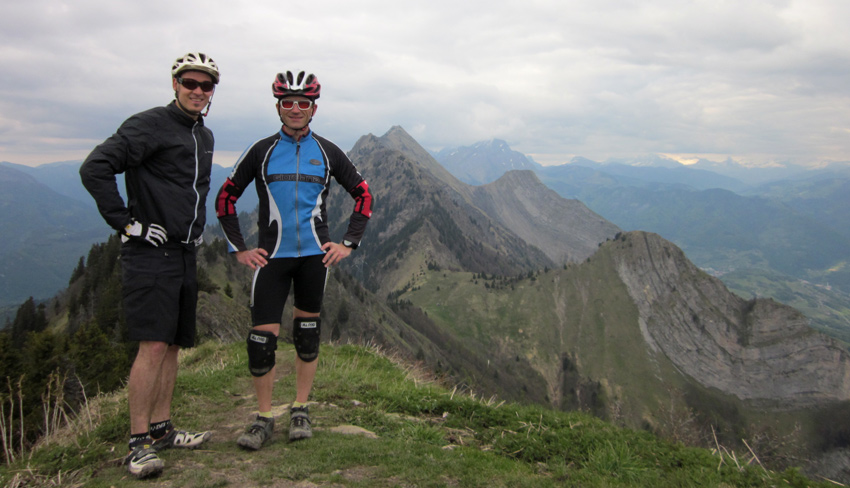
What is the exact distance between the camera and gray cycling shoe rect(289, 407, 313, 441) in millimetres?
5434

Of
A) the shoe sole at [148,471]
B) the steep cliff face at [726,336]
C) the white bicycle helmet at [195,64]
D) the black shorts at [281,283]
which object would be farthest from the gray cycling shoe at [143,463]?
the steep cliff face at [726,336]

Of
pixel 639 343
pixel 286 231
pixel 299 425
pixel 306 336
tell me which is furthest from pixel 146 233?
pixel 639 343

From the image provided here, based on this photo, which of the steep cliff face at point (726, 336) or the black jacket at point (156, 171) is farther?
the steep cliff face at point (726, 336)

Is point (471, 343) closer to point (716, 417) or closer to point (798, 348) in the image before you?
point (716, 417)

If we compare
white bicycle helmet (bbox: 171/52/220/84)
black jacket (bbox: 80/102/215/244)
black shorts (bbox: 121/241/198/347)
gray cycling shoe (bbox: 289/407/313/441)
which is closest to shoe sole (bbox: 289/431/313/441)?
gray cycling shoe (bbox: 289/407/313/441)

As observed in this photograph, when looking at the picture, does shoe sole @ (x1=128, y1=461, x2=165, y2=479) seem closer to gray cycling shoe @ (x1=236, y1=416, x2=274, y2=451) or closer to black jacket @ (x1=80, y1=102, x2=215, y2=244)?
gray cycling shoe @ (x1=236, y1=416, x2=274, y2=451)

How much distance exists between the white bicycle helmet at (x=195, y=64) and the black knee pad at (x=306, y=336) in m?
3.31

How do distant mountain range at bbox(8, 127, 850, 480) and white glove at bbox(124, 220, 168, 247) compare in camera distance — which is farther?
distant mountain range at bbox(8, 127, 850, 480)

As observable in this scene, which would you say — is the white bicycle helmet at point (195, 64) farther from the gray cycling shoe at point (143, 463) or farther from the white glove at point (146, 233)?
the gray cycling shoe at point (143, 463)

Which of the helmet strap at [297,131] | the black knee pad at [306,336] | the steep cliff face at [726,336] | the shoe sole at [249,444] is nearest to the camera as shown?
the shoe sole at [249,444]

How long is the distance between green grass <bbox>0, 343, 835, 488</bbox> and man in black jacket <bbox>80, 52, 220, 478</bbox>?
48 cm

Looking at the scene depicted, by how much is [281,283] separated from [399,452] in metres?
2.48

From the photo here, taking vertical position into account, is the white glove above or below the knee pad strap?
above

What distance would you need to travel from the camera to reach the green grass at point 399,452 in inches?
177
